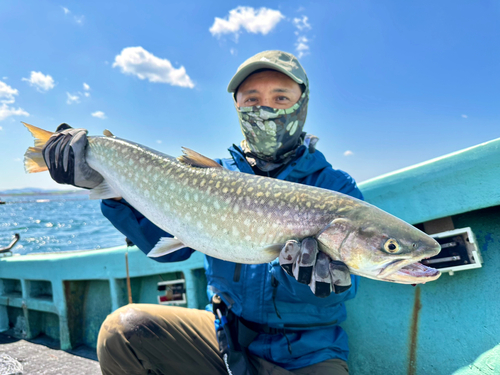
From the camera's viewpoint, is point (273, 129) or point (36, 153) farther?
point (36, 153)

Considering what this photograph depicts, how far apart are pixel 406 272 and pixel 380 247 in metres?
0.18

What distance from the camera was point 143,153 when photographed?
267 cm

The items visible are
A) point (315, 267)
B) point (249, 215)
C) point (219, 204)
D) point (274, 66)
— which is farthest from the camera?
point (274, 66)

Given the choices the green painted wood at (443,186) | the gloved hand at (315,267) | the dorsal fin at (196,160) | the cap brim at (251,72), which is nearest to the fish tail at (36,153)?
the dorsal fin at (196,160)

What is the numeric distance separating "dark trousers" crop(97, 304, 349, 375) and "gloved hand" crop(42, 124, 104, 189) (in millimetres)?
1277

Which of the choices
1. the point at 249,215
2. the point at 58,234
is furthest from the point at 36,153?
the point at 58,234

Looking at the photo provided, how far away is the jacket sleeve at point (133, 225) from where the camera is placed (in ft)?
8.96

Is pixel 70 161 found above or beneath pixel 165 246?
above

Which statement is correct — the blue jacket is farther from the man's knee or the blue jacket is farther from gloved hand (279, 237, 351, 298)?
the man's knee

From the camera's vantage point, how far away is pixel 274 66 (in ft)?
8.86

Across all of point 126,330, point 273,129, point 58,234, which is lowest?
point 58,234

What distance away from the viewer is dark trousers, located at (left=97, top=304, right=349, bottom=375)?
96.3 inches

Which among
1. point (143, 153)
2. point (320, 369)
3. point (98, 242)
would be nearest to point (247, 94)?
point (143, 153)

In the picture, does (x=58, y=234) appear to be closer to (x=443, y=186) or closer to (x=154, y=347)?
(x=154, y=347)
